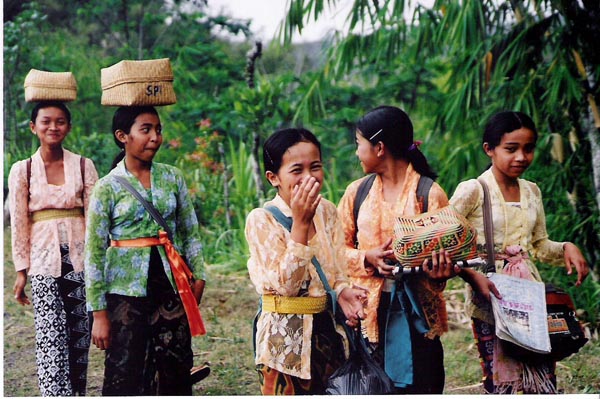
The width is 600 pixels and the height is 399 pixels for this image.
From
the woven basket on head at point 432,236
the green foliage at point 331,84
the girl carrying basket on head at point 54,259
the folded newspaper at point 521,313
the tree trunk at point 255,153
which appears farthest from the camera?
the tree trunk at point 255,153

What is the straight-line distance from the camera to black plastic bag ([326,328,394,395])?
409 centimetres

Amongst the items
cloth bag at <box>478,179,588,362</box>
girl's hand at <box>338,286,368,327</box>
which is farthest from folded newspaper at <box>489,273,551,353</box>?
girl's hand at <box>338,286,368,327</box>

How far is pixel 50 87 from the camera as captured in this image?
5.02 metres

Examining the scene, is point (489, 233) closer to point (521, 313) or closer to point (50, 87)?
point (521, 313)

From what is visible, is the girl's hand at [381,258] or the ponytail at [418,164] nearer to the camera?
the girl's hand at [381,258]

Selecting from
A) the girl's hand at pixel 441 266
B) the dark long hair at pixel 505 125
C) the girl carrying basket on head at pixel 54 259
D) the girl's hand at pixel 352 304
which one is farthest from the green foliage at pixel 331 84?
the girl's hand at pixel 352 304

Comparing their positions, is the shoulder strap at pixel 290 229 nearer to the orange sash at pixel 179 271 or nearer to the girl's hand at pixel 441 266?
the girl's hand at pixel 441 266

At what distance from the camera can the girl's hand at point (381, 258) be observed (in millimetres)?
4398

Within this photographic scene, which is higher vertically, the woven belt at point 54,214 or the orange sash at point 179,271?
the woven belt at point 54,214

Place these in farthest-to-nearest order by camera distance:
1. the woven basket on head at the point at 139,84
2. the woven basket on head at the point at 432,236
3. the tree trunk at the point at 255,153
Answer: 1. the tree trunk at the point at 255,153
2. the woven basket on head at the point at 139,84
3. the woven basket on head at the point at 432,236

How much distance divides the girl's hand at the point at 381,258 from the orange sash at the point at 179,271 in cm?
94

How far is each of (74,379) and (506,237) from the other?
8.32ft

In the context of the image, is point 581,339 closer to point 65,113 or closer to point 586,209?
point 586,209

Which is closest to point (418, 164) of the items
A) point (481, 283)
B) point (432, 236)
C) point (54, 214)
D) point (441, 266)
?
point (432, 236)
